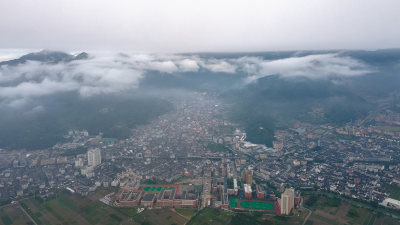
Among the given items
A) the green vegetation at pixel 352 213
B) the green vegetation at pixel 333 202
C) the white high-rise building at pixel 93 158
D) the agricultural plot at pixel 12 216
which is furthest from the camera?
the white high-rise building at pixel 93 158

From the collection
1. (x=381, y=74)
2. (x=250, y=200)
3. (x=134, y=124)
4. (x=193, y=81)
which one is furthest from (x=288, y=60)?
(x=250, y=200)

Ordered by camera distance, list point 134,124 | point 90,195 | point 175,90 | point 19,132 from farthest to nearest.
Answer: point 175,90 → point 134,124 → point 19,132 → point 90,195

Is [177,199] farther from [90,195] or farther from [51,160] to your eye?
[51,160]

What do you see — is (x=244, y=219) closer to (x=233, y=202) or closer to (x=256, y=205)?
(x=256, y=205)

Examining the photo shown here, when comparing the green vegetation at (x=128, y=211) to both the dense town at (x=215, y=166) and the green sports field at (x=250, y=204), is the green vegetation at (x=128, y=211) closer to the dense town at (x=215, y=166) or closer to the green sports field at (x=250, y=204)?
the dense town at (x=215, y=166)

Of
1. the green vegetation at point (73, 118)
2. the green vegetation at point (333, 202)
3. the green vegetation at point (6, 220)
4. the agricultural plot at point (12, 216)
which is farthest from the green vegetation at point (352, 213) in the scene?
the green vegetation at point (73, 118)

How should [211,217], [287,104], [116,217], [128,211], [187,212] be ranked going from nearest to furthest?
[211,217]
[116,217]
[187,212]
[128,211]
[287,104]

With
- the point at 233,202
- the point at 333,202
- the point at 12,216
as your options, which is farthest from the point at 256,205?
the point at 12,216

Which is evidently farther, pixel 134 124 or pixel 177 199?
pixel 134 124

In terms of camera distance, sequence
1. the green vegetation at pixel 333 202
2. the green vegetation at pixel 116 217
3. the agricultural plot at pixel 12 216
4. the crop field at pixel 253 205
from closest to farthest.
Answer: the agricultural plot at pixel 12 216
the green vegetation at pixel 116 217
the crop field at pixel 253 205
the green vegetation at pixel 333 202
